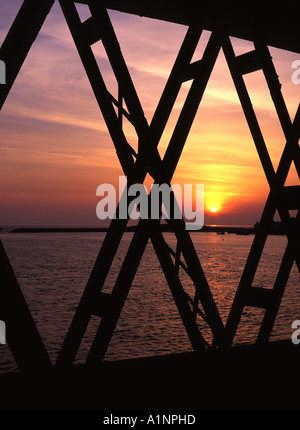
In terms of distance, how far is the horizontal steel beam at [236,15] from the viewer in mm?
4190

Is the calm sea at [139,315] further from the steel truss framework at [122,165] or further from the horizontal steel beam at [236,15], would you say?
the horizontal steel beam at [236,15]

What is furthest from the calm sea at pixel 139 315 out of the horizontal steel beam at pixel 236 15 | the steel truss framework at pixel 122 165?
the horizontal steel beam at pixel 236 15

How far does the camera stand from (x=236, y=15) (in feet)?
15.1

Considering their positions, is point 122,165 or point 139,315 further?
point 139,315

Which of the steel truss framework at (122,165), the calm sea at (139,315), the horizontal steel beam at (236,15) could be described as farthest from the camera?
the calm sea at (139,315)

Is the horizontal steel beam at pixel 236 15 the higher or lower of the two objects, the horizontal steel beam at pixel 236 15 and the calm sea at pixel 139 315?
the lower

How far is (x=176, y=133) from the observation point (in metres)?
4.09

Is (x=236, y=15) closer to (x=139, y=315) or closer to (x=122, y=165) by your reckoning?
(x=122, y=165)

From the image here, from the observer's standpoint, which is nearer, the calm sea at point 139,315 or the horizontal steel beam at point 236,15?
the horizontal steel beam at point 236,15

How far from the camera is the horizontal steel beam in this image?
419cm

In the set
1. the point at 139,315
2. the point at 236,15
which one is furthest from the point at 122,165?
the point at 139,315
